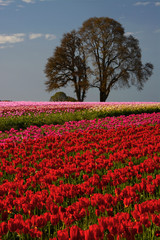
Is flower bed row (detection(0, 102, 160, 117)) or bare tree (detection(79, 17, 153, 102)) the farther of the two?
bare tree (detection(79, 17, 153, 102))

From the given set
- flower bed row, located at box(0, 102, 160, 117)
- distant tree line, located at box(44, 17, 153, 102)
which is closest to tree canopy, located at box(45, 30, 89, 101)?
distant tree line, located at box(44, 17, 153, 102)

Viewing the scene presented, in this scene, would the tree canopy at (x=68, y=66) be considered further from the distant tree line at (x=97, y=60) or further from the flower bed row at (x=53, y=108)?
the flower bed row at (x=53, y=108)

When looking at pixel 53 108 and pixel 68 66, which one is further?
pixel 68 66

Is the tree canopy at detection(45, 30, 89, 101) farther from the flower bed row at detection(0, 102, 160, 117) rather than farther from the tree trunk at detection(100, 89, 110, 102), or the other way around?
the flower bed row at detection(0, 102, 160, 117)

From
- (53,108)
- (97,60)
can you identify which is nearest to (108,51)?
(97,60)

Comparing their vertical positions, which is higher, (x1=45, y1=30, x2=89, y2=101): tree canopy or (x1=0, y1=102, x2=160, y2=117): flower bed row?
(x1=45, y1=30, x2=89, y2=101): tree canopy

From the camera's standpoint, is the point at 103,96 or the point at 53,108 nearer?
the point at 53,108

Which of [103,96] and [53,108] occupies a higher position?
[103,96]

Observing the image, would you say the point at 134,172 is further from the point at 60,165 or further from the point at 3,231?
the point at 3,231

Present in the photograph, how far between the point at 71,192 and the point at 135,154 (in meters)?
3.25

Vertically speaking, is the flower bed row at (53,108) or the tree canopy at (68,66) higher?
the tree canopy at (68,66)

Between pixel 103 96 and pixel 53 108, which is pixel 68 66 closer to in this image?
pixel 103 96

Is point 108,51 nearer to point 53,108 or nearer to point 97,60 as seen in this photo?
point 97,60

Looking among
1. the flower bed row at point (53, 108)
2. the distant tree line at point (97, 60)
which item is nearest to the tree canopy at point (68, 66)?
the distant tree line at point (97, 60)
